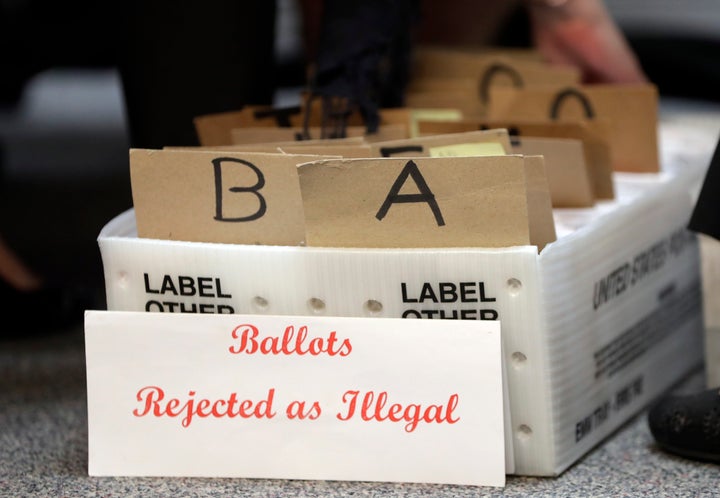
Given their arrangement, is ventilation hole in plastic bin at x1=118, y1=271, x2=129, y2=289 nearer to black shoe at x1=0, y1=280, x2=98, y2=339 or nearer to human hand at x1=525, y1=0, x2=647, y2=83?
black shoe at x1=0, y1=280, x2=98, y2=339

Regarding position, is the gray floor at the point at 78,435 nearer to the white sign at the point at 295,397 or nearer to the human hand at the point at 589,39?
the white sign at the point at 295,397

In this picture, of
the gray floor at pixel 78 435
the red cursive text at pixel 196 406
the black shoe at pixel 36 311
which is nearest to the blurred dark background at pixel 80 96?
the gray floor at pixel 78 435

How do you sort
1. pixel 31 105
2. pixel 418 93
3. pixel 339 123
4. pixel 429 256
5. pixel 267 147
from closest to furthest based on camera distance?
pixel 429 256, pixel 267 147, pixel 339 123, pixel 418 93, pixel 31 105

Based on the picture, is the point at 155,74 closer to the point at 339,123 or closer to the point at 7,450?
the point at 339,123

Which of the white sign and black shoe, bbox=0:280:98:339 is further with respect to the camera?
black shoe, bbox=0:280:98:339

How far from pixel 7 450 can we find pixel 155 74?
44 centimetres

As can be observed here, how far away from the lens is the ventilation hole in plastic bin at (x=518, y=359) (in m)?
0.89

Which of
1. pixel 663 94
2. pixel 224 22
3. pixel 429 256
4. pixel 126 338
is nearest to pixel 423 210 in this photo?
pixel 429 256

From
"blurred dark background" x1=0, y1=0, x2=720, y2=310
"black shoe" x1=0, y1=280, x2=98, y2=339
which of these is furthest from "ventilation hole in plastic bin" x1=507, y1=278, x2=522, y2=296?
"black shoe" x1=0, y1=280, x2=98, y2=339

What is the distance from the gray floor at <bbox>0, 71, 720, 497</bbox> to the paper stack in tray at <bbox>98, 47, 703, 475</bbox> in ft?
0.11

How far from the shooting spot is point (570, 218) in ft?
3.43

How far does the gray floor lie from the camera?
0.89m

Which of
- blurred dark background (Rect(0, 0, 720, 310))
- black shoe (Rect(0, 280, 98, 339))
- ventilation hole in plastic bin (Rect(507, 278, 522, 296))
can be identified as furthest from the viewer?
blurred dark background (Rect(0, 0, 720, 310))

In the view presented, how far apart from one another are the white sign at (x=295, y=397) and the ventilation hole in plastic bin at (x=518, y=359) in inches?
1.0
